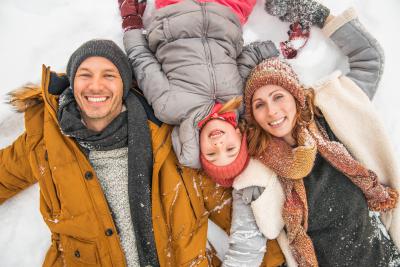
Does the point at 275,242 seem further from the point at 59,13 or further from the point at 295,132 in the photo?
the point at 59,13

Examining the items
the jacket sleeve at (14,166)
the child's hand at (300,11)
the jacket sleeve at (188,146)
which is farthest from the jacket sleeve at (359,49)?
the jacket sleeve at (14,166)

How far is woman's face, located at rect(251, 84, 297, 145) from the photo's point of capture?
7.00ft

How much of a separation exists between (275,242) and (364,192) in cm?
68

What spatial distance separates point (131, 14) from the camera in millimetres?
2463

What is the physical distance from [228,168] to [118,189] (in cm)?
72

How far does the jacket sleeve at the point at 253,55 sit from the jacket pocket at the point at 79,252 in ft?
4.98

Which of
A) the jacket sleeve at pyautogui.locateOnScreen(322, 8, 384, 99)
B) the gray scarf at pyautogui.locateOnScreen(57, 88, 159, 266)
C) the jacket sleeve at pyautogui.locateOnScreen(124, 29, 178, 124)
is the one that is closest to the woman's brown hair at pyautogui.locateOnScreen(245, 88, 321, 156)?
the jacket sleeve at pyautogui.locateOnScreen(322, 8, 384, 99)

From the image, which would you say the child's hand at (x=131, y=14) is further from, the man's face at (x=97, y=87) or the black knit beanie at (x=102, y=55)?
the man's face at (x=97, y=87)

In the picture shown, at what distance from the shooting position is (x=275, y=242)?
238 centimetres

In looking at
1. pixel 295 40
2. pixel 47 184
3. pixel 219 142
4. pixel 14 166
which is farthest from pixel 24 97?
pixel 295 40

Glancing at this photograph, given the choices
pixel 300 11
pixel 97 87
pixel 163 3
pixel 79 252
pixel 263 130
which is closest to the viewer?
pixel 97 87

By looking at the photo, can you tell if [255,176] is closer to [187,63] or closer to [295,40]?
[187,63]

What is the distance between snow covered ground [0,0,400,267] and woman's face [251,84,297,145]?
549 millimetres

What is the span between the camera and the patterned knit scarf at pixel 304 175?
2.12 metres
